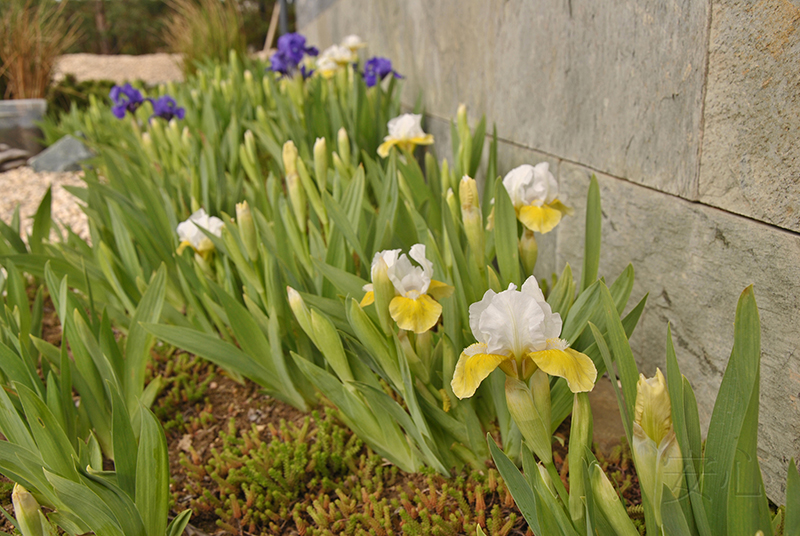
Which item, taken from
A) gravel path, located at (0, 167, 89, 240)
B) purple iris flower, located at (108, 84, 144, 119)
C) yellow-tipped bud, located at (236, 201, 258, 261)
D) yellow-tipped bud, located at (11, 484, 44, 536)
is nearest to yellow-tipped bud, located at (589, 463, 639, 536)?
yellow-tipped bud, located at (11, 484, 44, 536)

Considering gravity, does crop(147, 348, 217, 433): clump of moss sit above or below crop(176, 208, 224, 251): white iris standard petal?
below

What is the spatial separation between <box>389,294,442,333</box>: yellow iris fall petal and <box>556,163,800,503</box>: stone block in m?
0.59

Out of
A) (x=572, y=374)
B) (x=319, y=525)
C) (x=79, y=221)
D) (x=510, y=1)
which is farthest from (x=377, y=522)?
(x=79, y=221)

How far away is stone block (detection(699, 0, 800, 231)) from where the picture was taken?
931mm

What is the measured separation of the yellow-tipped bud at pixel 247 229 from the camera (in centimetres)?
142

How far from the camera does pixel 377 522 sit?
1133 mm

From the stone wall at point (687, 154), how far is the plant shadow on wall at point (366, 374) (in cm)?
19

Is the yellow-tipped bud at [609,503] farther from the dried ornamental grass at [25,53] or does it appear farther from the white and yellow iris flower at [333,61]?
the dried ornamental grass at [25,53]

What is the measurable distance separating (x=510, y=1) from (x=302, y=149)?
1.04 metres

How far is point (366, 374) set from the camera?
4.28 feet

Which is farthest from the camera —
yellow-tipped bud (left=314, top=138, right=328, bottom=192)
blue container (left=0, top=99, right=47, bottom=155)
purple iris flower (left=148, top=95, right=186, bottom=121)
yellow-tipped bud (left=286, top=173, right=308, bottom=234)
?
blue container (left=0, top=99, right=47, bottom=155)

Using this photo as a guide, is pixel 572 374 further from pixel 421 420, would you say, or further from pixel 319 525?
pixel 319 525

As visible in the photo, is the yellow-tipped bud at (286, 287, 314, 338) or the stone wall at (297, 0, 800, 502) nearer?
the stone wall at (297, 0, 800, 502)

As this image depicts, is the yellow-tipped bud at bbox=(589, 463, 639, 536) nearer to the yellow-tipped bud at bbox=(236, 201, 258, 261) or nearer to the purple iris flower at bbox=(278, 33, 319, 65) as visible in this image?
the yellow-tipped bud at bbox=(236, 201, 258, 261)
